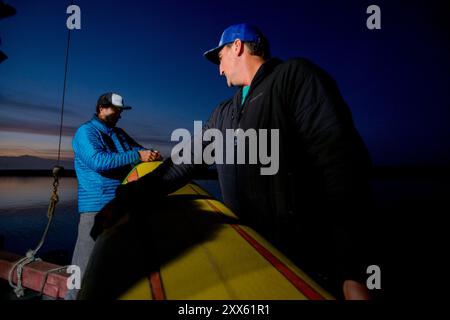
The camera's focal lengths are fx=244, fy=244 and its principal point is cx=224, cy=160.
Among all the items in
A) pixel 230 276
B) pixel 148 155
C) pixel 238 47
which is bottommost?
pixel 230 276

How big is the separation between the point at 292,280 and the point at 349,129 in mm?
853

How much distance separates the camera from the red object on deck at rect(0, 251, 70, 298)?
3337mm

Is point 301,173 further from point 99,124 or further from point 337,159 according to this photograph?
point 99,124

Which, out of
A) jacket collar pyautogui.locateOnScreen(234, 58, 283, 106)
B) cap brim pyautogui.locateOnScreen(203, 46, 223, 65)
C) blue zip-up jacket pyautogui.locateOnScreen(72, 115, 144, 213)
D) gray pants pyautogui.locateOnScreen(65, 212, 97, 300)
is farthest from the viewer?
blue zip-up jacket pyautogui.locateOnScreen(72, 115, 144, 213)

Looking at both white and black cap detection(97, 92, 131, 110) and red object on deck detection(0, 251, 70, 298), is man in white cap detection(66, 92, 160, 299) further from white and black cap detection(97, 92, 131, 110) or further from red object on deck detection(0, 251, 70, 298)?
red object on deck detection(0, 251, 70, 298)

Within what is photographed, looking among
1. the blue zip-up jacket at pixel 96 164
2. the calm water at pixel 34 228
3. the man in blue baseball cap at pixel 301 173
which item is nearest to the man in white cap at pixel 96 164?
the blue zip-up jacket at pixel 96 164

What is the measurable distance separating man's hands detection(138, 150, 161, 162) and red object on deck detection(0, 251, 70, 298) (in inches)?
75.0

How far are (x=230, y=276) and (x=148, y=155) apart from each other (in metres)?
2.57

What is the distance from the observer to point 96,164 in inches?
118

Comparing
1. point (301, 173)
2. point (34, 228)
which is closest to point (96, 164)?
point (301, 173)

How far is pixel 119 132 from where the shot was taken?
3.81m

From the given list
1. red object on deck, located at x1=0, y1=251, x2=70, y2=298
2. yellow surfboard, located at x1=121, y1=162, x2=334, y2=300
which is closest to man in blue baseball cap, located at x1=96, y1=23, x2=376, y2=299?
yellow surfboard, located at x1=121, y1=162, x2=334, y2=300
